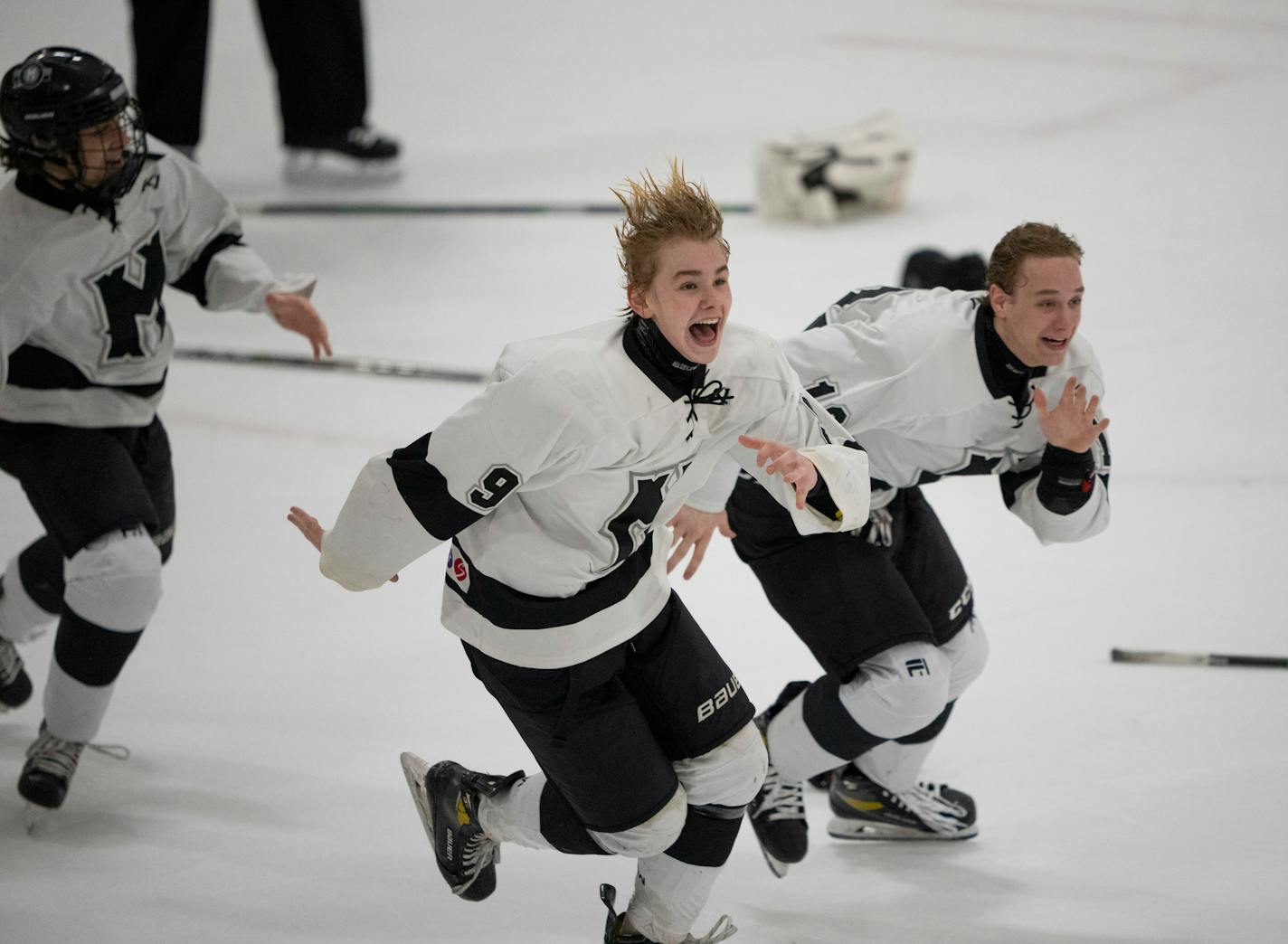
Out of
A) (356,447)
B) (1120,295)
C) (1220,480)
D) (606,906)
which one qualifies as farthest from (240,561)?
(1120,295)

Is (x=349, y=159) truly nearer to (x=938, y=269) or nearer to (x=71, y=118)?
(x=938, y=269)

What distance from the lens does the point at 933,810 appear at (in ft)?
9.55

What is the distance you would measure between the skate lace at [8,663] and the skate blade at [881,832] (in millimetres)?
1700

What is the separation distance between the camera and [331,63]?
6473mm

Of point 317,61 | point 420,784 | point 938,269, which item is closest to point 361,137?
point 317,61

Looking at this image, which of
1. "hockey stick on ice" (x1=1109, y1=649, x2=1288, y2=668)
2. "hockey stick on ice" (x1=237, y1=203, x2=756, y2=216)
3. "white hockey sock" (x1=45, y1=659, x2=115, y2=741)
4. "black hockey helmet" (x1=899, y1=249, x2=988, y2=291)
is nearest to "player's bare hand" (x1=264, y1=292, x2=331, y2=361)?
"white hockey sock" (x1=45, y1=659, x2=115, y2=741)

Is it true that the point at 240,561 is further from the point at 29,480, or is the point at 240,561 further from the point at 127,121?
the point at 127,121

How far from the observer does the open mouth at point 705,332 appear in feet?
7.05

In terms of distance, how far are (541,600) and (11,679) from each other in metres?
1.62

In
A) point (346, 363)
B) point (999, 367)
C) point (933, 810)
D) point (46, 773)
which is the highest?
point (999, 367)

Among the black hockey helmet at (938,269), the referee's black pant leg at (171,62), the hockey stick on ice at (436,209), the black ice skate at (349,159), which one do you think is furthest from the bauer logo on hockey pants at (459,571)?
the black ice skate at (349,159)

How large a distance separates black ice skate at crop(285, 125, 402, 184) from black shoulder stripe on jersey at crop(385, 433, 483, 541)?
4925 millimetres

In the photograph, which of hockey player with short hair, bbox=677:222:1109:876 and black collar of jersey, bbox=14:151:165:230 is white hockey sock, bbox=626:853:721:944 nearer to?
hockey player with short hair, bbox=677:222:1109:876

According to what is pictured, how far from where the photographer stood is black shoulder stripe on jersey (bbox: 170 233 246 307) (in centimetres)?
315
